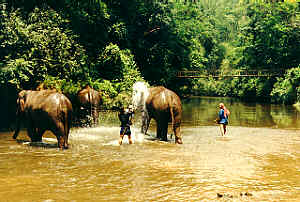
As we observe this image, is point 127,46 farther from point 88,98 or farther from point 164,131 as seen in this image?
point 164,131

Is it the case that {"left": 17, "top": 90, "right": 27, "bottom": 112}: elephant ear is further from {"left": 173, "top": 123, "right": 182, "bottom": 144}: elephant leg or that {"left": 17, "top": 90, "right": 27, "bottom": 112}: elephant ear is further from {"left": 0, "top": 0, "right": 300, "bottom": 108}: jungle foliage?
{"left": 173, "top": 123, "right": 182, "bottom": 144}: elephant leg

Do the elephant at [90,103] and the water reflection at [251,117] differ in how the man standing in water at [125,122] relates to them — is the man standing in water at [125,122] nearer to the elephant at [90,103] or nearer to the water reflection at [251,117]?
the elephant at [90,103]

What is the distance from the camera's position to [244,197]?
7484 mm

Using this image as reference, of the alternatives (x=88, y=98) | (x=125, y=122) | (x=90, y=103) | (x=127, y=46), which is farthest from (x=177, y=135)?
(x=127, y=46)

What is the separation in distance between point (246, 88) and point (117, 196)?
55769 millimetres

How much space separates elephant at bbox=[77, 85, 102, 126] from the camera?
19.7 meters

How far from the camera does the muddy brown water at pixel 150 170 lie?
7.75m

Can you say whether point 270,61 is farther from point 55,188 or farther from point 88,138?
point 55,188

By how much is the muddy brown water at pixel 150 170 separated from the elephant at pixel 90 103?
13.4 feet

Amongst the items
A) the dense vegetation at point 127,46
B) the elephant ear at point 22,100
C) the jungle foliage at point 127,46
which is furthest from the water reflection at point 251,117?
the elephant ear at point 22,100

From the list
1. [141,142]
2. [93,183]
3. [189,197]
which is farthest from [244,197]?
[141,142]

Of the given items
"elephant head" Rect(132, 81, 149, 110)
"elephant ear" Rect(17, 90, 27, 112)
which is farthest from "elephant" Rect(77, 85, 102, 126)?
"elephant ear" Rect(17, 90, 27, 112)

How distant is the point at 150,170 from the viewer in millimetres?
9750

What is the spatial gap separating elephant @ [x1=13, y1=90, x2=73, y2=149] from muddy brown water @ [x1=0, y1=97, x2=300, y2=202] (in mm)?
496
